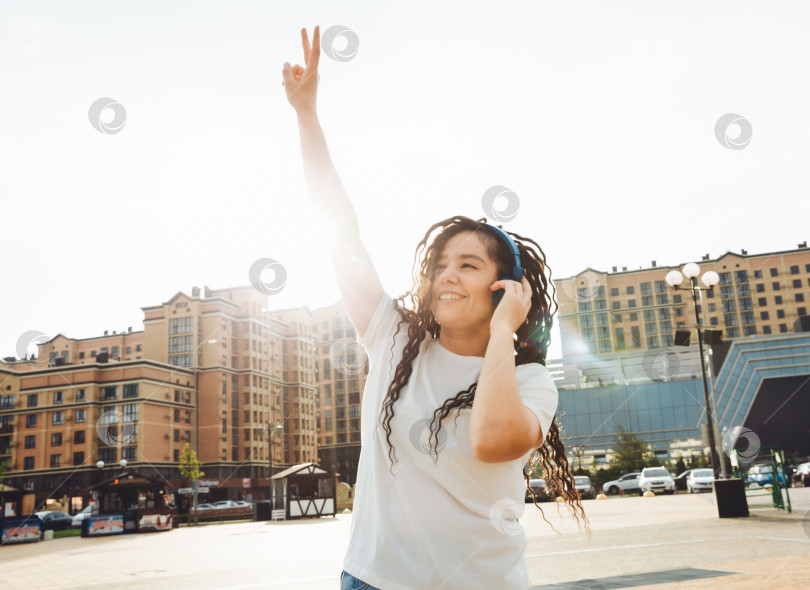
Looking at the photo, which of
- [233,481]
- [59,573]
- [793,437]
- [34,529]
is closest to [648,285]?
[793,437]

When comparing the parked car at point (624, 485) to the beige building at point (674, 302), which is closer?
the parked car at point (624, 485)

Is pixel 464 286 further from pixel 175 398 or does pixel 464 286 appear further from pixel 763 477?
pixel 175 398

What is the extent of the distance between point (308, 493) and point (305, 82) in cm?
3279

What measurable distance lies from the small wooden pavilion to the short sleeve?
31229 mm

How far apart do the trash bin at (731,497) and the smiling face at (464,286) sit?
1532cm

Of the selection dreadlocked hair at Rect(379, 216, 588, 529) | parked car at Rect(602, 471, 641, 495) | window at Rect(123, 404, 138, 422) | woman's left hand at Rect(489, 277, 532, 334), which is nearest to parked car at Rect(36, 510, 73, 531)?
parked car at Rect(602, 471, 641, 495)

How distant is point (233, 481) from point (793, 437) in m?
62.9

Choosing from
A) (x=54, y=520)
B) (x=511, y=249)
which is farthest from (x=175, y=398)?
(x=511, y=249)

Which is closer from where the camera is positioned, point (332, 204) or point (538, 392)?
point (538, 392)

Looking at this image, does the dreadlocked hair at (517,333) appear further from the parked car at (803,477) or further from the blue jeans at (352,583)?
the parked car at (803,477)

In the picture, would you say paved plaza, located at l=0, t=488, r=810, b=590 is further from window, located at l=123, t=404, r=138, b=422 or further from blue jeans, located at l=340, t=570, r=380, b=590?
window, located at l=123, t=404, r=138, b=422

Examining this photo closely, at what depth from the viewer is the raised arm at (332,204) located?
2064 millimetres

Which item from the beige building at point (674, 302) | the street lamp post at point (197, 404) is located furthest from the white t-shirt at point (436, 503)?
the beige building at point (674, 302)

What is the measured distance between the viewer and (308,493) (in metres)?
33.1
